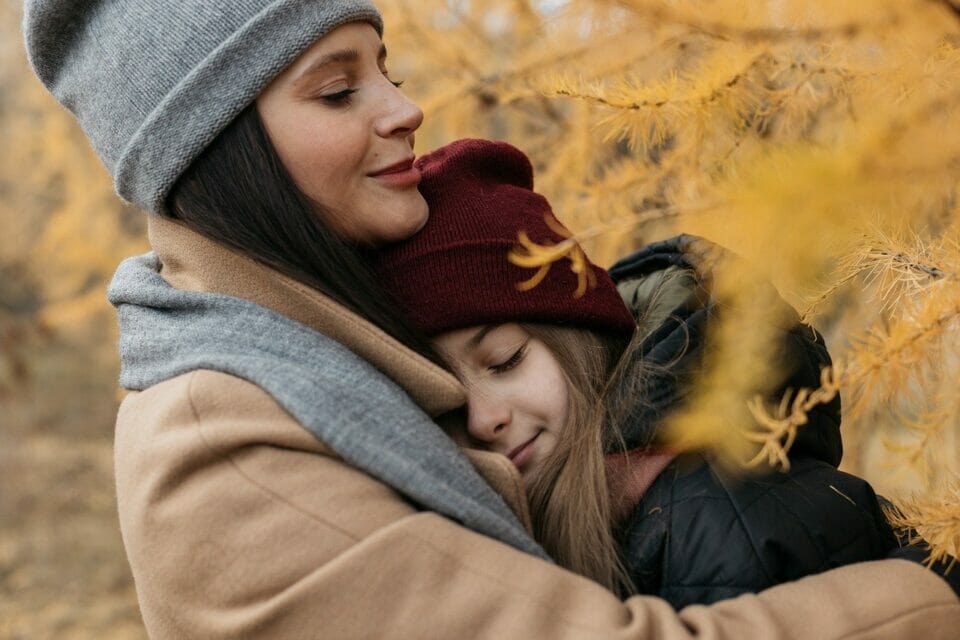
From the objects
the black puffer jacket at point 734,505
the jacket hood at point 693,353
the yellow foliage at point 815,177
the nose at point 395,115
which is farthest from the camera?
the nose at point 395,115

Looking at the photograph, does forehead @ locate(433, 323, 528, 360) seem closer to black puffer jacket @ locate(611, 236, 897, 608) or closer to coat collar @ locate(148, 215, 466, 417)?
coat collar @ locate(148, 215, 466, 417)

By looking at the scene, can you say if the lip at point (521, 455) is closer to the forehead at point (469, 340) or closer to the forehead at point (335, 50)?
the forehead at point (469, 340)

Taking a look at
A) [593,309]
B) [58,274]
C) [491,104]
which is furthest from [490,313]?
[58,274]

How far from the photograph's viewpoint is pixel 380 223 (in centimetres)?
132

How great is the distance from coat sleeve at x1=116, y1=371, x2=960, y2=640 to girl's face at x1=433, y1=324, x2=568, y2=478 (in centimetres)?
34

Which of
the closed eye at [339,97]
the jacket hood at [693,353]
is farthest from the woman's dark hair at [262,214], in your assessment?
the jacket hood at [693,353]

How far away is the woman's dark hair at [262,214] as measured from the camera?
1233mm

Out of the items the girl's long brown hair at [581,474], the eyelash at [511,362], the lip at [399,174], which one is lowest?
the girl's long brown hair at [581,474]

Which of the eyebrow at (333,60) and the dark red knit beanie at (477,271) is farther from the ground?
the eyebrow at (333,60)

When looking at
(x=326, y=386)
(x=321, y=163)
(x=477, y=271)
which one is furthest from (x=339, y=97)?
(x=326, y=386)

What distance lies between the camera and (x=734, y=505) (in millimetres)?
1121

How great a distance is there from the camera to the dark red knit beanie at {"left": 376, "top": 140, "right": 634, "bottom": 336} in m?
1.32

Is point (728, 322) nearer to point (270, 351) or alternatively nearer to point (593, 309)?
point (593, 309)

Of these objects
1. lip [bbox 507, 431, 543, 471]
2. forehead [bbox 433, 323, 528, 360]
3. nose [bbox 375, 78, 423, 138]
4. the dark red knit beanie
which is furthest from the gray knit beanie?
lip [bbox 507, 431, 543, 471]
